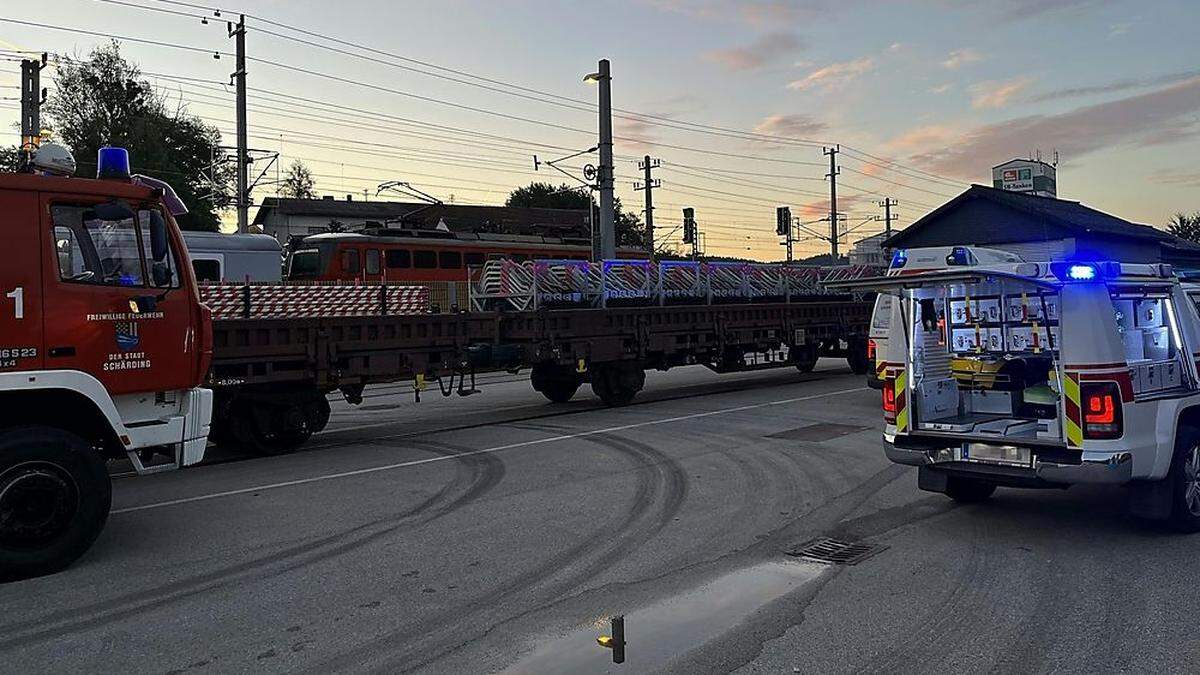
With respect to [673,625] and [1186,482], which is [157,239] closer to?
[673,625]

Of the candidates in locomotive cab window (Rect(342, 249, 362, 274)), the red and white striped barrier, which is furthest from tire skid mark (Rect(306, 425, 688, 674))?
locomotive cab window (Rect(342, 249, 362, 274))

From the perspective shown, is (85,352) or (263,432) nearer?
(85,352)

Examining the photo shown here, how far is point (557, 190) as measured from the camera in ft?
302

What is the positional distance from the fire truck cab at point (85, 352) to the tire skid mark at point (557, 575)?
3.06 metres

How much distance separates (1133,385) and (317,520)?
6.51m

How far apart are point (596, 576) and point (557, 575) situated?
27cm

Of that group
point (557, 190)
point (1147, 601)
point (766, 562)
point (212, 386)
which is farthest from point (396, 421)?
point (557, 190)

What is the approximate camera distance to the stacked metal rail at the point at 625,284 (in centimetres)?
1445

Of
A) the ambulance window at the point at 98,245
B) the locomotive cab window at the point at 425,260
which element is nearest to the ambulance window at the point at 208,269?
the locomotive cab window at the point at 425,260

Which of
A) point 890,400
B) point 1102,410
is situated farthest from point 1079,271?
point 890,400

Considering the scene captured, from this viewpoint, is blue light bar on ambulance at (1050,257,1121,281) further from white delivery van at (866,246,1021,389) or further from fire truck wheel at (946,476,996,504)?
fire truck wheel at (946,476,996,504)

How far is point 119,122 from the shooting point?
46594 mm

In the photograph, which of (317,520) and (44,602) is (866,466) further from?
(44,602)

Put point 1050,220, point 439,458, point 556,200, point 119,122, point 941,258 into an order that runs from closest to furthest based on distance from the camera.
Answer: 1. point 941,258
2. point 439,458
3. point 1050,220
4. point 119,122
5. point 556,200
